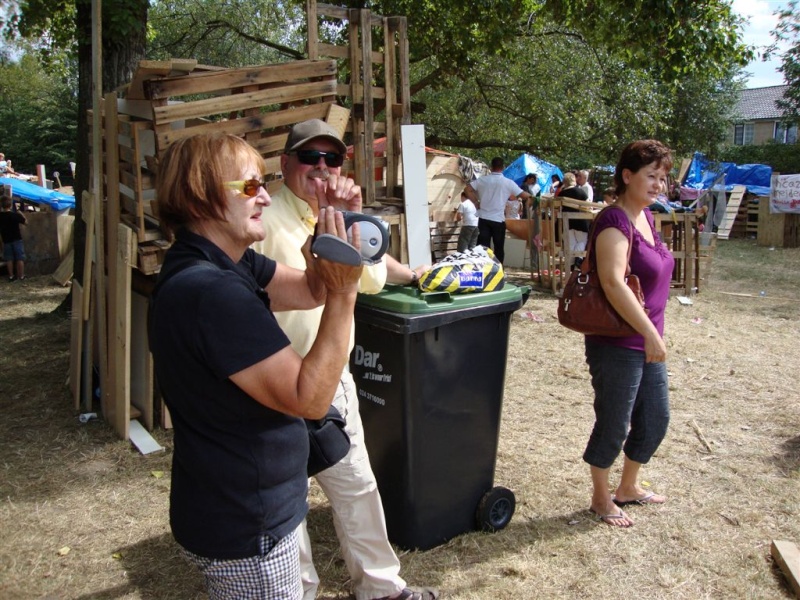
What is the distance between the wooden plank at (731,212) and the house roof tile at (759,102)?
3225cm

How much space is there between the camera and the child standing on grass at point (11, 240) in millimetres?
11695

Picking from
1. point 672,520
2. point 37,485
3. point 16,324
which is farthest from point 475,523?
point 16,324

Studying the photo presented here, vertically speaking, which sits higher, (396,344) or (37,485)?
(396,344)

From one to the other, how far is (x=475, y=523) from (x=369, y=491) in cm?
94

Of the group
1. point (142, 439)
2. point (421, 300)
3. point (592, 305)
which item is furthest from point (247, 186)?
point (142, 439)

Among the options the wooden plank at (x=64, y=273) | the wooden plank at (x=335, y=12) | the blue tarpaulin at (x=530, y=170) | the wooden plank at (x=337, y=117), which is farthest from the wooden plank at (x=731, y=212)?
the wooden plank at (x=337, y=117)

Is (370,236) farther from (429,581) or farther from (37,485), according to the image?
(37,485)

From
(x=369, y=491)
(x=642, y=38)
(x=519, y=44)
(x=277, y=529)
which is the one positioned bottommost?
(x=369, y=491)

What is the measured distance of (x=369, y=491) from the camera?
2607 mm

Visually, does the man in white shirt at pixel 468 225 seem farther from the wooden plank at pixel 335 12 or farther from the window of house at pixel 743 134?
the window of house at pixel 743 134

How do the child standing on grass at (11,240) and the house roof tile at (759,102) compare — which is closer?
the child standing on grass at (11,240)

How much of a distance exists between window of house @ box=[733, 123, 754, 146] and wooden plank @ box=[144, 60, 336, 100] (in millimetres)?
51501

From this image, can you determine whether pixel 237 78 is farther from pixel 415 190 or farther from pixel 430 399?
pixel 430 399

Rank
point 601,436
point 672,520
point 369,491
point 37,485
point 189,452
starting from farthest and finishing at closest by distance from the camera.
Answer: point 37,485 → point 672,520 → point 601,436 → point 369,491 → point 189,452
